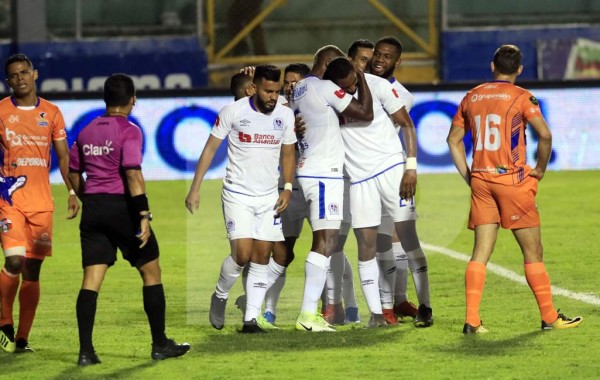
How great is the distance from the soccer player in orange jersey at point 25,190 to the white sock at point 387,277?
2.52 meters

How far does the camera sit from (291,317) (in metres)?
10.7

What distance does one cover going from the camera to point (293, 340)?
941 centimetres

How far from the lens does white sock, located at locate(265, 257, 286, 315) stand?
10.3 meters

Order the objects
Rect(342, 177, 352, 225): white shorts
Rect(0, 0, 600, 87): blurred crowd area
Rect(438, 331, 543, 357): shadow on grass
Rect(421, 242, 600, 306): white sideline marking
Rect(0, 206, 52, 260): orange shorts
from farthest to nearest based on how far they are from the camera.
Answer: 1. Rect(0, 0, 600, 87): blurred crowd area
2. Rect(421, 242, 600, 306): white sideline marking
3. Rect(342, 177, 352, 225): white shorts
4. Rect(0, 206, 52, 260): orange shorts
5. Rect(438, 331, 543, 357): shadow on grass

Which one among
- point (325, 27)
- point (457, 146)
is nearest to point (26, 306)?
point (457, 146)

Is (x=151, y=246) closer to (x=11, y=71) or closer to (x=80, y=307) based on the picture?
(x=80, y=307)

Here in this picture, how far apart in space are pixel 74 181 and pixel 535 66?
1800 centimetres

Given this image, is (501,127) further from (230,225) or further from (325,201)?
(230,225)

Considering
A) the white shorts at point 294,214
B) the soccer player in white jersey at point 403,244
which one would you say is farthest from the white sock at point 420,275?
the white shorts at point 294,214

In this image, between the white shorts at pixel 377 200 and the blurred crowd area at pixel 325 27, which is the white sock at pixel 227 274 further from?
the blurred crowd area at pixel 325 27

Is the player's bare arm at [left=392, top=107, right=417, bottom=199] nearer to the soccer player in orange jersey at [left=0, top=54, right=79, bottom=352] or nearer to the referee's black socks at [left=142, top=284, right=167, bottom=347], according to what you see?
the referee's black socks at [left=142, top=284, right=167, bottom=347]

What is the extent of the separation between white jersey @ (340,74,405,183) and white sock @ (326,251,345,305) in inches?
32.2

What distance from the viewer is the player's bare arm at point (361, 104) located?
964 centimetres

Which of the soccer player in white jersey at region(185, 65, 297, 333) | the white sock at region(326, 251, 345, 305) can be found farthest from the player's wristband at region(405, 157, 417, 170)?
the white sock at region(326, 251, 345, 305)
